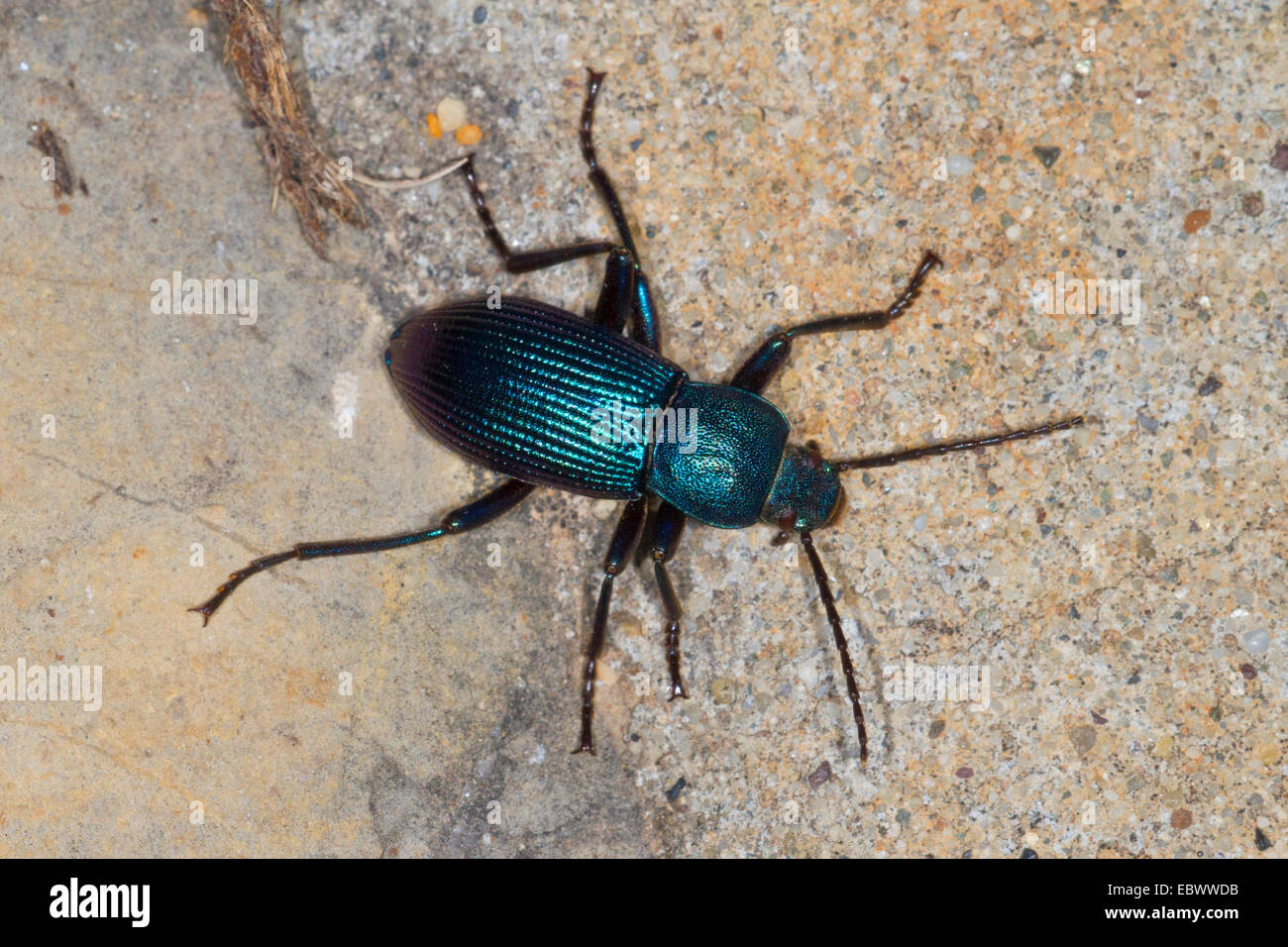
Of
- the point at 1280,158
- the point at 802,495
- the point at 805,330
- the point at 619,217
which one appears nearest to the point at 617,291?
the point at 619,217

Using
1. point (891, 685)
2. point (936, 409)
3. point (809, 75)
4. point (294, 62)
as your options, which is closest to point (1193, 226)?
point (936, 409)

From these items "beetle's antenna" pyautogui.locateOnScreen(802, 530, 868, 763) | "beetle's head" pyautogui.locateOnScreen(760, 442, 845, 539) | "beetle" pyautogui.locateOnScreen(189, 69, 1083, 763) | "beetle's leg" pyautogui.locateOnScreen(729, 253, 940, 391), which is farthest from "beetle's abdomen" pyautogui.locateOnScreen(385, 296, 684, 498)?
"beetle's antenna" pyautogui.locateOnScreen(802, 530, 868, 763)

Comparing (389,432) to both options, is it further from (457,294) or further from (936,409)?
(936,409)

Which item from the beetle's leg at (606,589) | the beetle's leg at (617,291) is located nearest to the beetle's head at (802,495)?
the beetle's leg at (606,589)

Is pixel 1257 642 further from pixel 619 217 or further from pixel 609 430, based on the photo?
pixel 619 217

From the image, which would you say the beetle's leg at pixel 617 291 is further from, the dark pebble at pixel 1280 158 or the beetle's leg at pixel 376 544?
the dark pebble at pixel 1280 158

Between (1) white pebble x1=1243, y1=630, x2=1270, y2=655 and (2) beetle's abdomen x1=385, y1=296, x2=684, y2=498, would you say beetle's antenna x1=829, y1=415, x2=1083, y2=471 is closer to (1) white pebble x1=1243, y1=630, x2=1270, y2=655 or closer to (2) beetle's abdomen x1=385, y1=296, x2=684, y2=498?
(2) beetle's abdomen x1=385, y1=296, x2=684, y2=498
